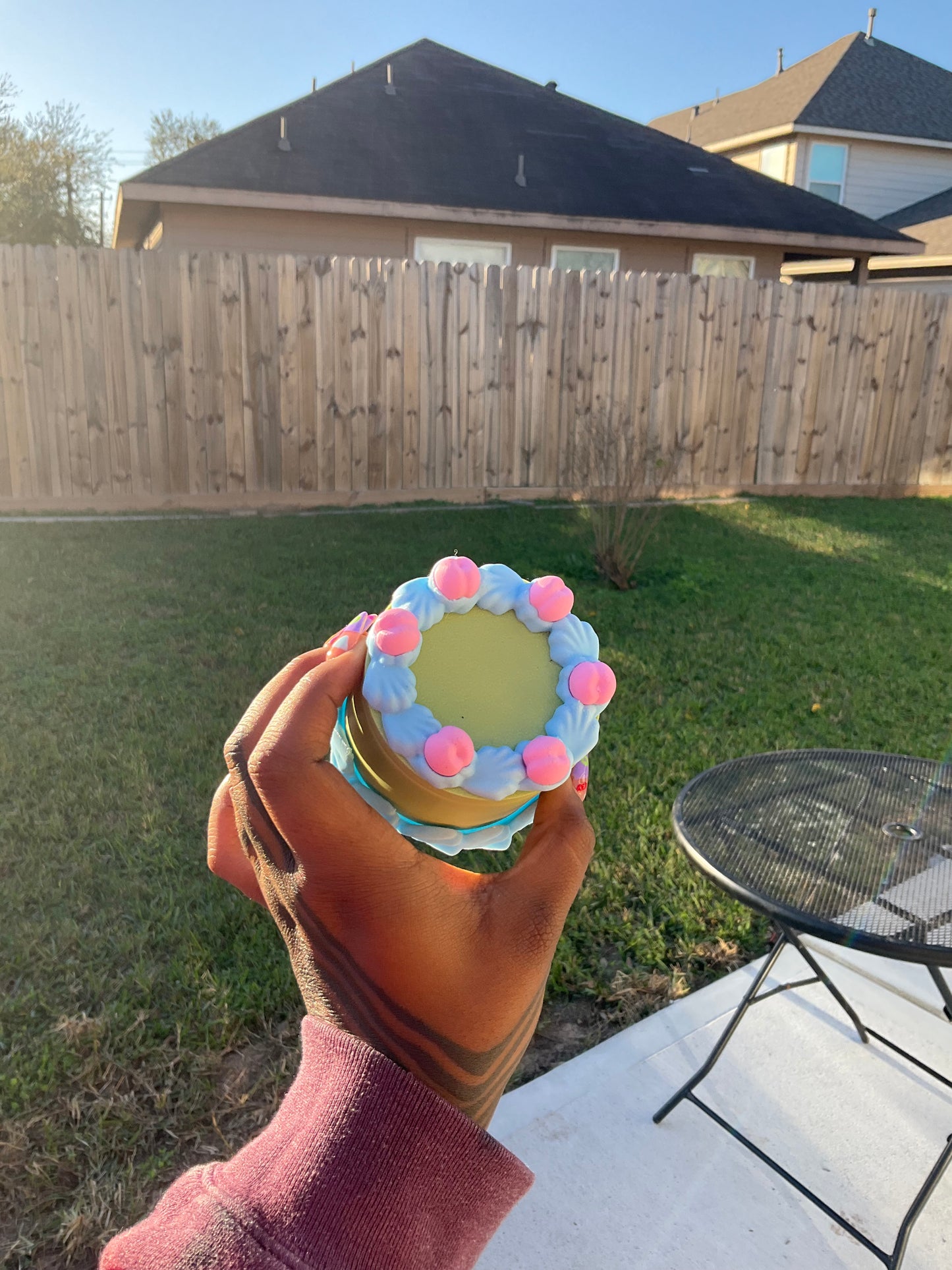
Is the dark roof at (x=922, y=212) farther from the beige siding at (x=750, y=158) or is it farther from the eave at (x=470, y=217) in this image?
the eave at (x=470, y=217)

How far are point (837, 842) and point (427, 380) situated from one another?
7.35m

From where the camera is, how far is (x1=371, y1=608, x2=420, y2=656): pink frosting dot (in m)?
1.06

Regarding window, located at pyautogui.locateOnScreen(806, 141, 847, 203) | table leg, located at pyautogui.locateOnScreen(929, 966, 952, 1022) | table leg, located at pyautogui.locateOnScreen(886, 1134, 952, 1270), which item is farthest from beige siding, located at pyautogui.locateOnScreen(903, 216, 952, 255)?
table leg, located at pyautogui.locateOnScreen(886, 1134, 952, 1270)

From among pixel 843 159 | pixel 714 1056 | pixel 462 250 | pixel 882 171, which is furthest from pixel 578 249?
pixel 882 171

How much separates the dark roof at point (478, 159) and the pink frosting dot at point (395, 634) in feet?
36.9

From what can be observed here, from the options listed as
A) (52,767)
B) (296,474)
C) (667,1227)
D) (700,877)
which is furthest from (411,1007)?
(296,474)

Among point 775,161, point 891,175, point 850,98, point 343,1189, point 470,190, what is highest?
point 850,98

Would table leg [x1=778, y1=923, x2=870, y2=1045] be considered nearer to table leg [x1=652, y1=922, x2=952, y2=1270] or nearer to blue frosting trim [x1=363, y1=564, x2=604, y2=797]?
table leg [x1=652, y1=922, x2=952, y2=1270]

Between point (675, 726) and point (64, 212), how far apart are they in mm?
34590

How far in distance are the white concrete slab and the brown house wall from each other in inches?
444

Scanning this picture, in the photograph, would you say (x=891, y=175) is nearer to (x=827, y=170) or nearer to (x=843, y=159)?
(x=843, y=159)

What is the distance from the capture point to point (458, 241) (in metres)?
12.1

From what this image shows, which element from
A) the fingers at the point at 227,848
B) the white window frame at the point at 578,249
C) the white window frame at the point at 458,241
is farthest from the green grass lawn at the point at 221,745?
the white window frame at the point at 578,249

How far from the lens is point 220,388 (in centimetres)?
802
